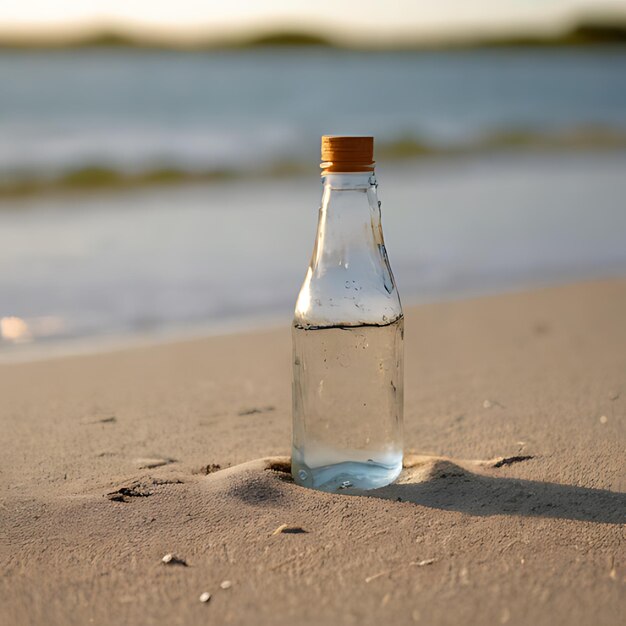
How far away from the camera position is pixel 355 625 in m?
1.34

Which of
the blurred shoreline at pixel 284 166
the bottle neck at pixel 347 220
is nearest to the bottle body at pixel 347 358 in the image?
the bottle neck at pixel 347 220

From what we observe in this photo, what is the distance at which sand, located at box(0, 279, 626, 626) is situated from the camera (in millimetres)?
1412

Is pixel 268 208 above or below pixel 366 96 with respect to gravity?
below

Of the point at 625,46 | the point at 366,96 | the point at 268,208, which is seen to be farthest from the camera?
the point at 625,46

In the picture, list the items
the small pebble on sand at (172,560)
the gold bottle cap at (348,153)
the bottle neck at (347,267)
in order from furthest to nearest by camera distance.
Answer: the bottle neck at (347,267) → the gold bottle cap at (348,153) → the small pebble on sand at (172,560)

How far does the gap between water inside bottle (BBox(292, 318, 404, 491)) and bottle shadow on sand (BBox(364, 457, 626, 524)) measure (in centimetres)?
6

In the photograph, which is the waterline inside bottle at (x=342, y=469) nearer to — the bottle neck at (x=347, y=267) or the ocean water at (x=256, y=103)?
the bottle neck at (x=347, y=267)

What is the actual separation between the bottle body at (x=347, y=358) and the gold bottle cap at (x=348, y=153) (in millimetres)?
69

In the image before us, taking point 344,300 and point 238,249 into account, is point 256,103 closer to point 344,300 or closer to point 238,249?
point 238,249

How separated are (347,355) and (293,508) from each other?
31 cm

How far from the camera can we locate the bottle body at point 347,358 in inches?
70.1

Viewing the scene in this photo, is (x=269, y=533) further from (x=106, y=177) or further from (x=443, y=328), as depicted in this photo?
(x=106, y=177)

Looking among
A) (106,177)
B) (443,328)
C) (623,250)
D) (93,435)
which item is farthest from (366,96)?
(93,435)

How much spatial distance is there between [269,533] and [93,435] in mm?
726
